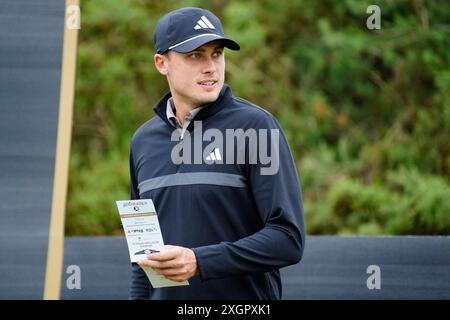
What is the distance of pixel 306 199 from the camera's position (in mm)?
7941

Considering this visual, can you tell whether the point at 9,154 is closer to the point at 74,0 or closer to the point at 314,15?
the point at 74,0

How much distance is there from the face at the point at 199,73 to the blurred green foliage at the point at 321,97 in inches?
196

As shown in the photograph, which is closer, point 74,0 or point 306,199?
point 74,0

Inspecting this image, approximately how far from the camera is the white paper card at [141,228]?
228 cm

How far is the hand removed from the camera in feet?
7.35

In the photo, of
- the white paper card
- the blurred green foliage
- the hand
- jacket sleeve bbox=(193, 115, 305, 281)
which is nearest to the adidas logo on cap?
jacket sleeve bbox=(193, 115, 305, 281)

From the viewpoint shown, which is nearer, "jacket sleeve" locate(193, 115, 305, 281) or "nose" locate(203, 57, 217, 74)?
"jacket sleeve" locate(193, 115, 305, 281)

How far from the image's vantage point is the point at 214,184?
2354mm

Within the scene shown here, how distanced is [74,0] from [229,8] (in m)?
5.47

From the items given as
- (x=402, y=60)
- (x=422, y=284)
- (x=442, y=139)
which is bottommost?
(x=422, y=284)

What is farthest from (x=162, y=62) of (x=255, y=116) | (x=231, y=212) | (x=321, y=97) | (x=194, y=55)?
(x=321, y=97)

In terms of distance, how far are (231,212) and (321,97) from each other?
6.26 meters

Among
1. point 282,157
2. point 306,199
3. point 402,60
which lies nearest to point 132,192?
point 282,157

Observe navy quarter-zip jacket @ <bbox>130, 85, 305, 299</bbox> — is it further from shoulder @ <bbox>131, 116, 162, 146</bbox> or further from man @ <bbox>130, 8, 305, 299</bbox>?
shoulder @ <bbox>131, 116, 162, 146</bbox>
